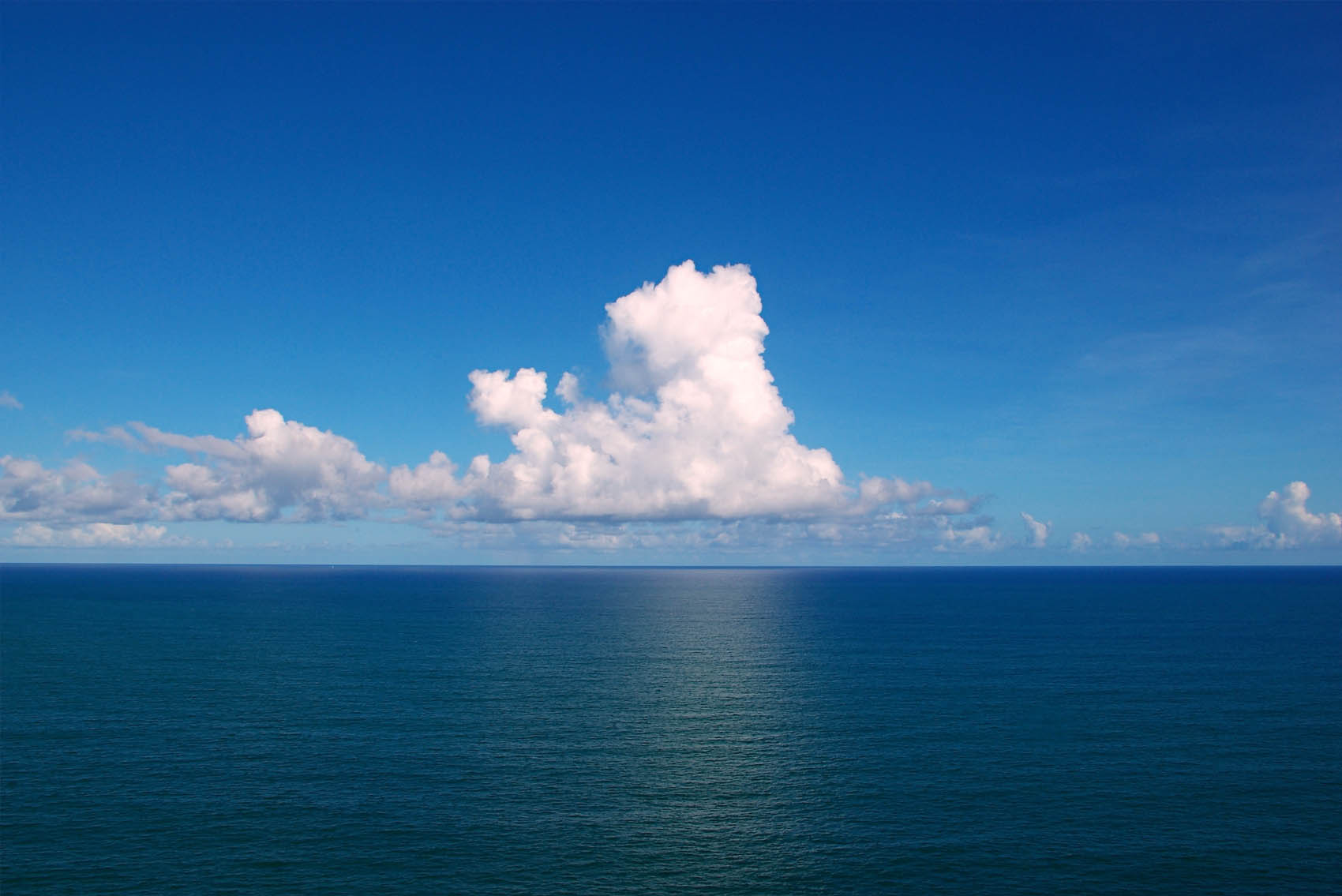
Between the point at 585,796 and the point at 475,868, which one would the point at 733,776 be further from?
the point at 475,868

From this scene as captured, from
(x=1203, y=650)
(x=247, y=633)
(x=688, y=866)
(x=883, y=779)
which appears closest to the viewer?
(x=688, y=866)

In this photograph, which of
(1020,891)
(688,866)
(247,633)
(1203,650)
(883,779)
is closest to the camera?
(1020,891)

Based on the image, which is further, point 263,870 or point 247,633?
point 247,633

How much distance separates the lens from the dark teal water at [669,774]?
5125cm

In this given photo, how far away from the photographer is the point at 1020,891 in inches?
1912

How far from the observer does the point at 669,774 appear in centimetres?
6812

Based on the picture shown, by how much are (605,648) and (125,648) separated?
81915 millimetres

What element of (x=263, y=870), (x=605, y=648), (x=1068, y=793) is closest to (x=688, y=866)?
(x=263, y=870)

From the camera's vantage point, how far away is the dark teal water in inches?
2018

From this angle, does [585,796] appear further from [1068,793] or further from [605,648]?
[605,648]

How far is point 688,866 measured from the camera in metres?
51.9

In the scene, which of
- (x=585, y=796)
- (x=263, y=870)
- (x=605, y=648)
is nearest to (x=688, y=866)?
(x=585, y=796)

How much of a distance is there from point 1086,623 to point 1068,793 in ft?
425

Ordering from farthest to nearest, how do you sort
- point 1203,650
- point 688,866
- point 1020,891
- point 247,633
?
1. point 247,633
2. point 1203,650
3. point 688,866
4. point 1020,891
